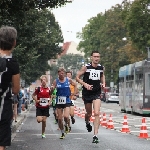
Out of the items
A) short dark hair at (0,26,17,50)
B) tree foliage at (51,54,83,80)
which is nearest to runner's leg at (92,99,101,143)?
short dark hair at (0,26,17,50)

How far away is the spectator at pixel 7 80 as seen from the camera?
6.64 m

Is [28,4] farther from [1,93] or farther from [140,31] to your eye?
[140,31]

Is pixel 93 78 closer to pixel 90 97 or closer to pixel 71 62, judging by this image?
pixel 90 97

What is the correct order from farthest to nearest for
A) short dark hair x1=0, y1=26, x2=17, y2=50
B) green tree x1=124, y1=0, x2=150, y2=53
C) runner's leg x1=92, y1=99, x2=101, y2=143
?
green tree x1=124, y1=0, x2=150, y2=53 < runner's leg x1=92, y1=99, x2=101, y2=143 < short dark hair x1=0, y1=26, x2=17, y2=50

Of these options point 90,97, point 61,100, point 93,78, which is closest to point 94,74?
point 93,78

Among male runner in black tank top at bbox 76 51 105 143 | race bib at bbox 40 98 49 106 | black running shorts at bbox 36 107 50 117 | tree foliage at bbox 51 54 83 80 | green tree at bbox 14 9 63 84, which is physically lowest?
black running shorts at bbox 36 107 50 117

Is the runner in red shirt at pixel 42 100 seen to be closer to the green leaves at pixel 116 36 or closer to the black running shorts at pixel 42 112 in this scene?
the black running shorts at pixel 42 112

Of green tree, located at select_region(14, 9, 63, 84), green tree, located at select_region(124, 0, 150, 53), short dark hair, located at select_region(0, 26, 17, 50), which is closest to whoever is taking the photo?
short dark hair, located at select_region(0, 26, 17, 50)

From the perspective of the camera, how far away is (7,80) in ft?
→ 22.0

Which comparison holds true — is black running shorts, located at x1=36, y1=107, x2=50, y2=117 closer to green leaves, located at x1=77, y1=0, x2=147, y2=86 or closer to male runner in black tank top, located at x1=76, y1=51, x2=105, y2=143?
male runner in black tank top, located at x1=76, y1=51, x2=105, y2=143

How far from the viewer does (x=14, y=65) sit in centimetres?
669

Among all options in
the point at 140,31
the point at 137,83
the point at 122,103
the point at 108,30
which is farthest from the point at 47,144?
the point at 108,30

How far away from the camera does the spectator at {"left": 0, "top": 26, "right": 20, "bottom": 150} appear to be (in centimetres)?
664

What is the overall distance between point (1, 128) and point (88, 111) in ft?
28.5
